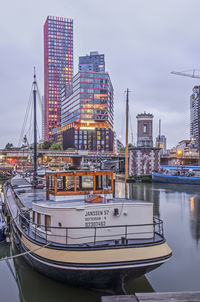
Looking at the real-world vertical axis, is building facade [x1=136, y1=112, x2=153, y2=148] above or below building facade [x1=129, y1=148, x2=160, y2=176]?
above

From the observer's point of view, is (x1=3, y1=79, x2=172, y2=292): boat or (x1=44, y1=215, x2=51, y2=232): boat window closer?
(x1=3, y1=79, x2=172, y2=292): boat

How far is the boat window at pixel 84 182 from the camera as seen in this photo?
11617 millimetres

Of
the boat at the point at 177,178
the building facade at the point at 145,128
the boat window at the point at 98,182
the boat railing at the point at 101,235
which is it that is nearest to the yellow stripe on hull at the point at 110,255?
the boat railing at the point at 101,235

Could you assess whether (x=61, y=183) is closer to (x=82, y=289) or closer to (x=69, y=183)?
(x=69, y=183)

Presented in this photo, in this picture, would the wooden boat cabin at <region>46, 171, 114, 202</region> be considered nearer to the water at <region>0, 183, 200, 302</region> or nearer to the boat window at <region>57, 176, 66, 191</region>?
the boat window at <region>57, 176, 66, 191</region>

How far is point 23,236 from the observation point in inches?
479

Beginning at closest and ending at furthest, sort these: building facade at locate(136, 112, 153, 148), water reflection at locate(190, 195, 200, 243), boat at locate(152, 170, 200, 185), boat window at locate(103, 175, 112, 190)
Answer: boat window at locate(103, 175, 112, 190) < water reflection at locate(190, 195, 200, 243) < boat at locate(152, 170, 200, 185) < building facade at locate(136, 112, 153, 148)

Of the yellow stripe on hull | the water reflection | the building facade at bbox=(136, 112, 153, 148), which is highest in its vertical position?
the building facade at bbox=(136, 112, 153, 148)

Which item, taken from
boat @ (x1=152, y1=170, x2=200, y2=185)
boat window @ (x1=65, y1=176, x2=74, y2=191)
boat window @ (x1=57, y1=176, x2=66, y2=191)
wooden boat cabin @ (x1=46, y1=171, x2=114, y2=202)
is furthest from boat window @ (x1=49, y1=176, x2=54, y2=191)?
boat @ (x1=152, y1=170, x2=200, y2=185)

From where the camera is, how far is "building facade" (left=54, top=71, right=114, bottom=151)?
437 feet

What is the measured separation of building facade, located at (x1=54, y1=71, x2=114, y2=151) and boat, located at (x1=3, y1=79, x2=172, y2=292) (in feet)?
405

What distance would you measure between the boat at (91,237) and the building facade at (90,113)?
12351cm

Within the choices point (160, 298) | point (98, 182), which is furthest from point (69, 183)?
point (160, 298)

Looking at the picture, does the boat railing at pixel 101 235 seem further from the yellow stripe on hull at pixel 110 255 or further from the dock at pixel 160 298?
the dock at pixel 160 298
